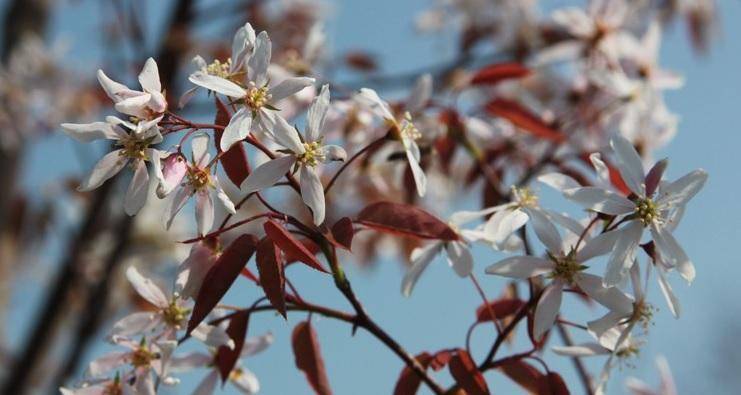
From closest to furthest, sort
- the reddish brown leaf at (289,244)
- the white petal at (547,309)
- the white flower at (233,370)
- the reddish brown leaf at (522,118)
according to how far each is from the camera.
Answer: the reddish brown leaf at (289,244), the white petal at (547,309), the white flower at (233,370), the reddish brown leaf at (522,118)

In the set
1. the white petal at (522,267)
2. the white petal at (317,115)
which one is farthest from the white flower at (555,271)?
the white petal at (317,115)

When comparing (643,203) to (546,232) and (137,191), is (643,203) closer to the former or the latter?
(546,232)

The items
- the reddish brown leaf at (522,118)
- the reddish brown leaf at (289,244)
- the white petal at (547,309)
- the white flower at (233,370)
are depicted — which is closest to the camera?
the reddish brown leaf at (289,244)

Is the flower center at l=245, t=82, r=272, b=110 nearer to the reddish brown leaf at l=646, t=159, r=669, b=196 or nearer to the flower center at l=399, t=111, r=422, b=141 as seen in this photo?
the flower center at l=399, t=111, r=422, b=141

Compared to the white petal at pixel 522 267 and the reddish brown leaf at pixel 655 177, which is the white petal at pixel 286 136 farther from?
the reddish brown leaf at pixel 655 177

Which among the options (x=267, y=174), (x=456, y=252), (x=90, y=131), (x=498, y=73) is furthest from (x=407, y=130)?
(x=498, y=73)

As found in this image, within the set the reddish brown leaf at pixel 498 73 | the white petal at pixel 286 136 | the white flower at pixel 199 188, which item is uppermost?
the reddish brown leaf at pixel 498 73
